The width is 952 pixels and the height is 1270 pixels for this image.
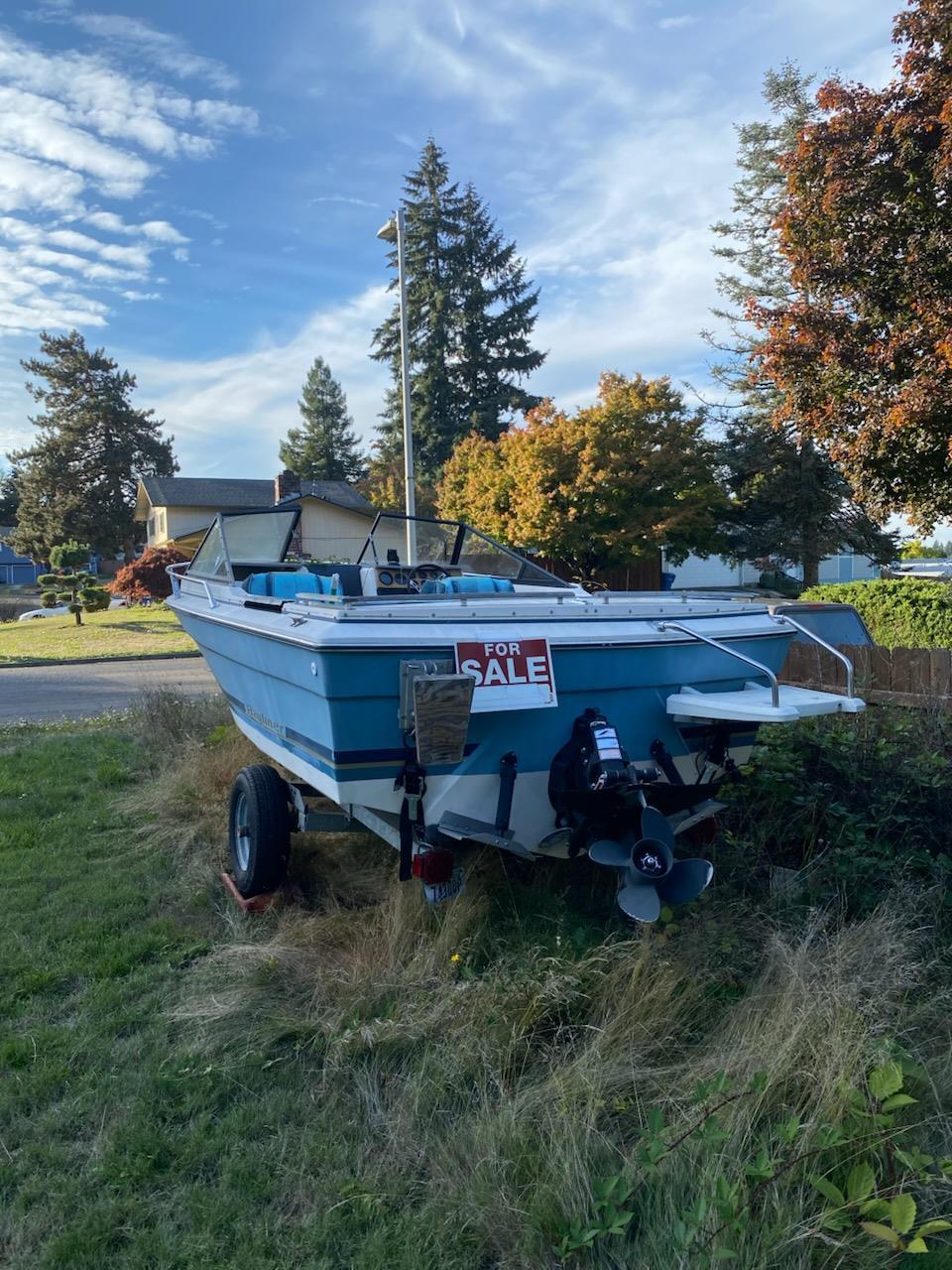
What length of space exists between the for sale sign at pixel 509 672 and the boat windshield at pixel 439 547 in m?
2.61

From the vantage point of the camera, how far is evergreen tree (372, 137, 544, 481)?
125 feet

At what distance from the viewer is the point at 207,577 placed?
19.5ft

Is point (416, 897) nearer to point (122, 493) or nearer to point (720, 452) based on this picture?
point (720, 452)

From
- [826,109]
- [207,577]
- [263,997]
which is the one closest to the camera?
[263,997]

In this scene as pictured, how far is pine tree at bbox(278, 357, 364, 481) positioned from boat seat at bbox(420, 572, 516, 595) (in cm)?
5004

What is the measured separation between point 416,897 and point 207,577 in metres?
3.06

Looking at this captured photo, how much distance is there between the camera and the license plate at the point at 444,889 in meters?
3.49

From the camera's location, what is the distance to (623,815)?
11.1ft

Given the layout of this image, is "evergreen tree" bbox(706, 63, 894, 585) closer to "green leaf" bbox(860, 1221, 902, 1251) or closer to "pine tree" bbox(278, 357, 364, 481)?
"green leaf" bbox(860, 1221, 902, 1251)

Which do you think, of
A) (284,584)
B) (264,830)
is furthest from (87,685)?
(264,830)

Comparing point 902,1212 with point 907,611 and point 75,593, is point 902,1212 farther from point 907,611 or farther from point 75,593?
point 75,593

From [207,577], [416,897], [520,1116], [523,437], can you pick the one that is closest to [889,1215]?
[520,1116]

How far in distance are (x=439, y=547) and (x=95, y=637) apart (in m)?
19.2

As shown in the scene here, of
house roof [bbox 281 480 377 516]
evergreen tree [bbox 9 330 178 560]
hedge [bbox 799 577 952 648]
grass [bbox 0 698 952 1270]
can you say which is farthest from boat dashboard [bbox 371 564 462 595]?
evergreen tree [bbox 9 330 178 560]
